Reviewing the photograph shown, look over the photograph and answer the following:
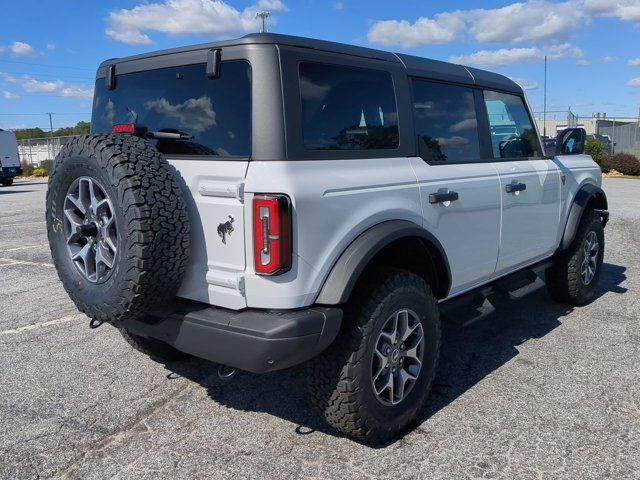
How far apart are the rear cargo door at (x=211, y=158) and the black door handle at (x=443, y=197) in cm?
119

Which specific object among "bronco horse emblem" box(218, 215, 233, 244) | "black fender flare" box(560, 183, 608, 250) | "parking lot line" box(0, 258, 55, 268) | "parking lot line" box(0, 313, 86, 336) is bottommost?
"parking lot line" box(0, 313, 86, 336)

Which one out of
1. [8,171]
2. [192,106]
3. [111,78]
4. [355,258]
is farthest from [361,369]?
[8,171]

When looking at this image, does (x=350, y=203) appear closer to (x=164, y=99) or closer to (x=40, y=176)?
(x=164, y=99)

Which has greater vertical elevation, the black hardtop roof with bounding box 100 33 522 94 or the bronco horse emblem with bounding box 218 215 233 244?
the black hardtop roof with bounding box 100 33 522 94

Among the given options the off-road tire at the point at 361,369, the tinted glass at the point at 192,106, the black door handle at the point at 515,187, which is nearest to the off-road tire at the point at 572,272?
the black door handle at the point at 515,187

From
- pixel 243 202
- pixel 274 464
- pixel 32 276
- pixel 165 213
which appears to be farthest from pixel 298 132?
pixel 32 276

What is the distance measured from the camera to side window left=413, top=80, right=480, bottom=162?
3516mm

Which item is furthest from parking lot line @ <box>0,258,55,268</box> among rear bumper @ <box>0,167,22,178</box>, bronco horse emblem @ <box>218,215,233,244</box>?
rear bumper @ <box>0,167,22,178</box>

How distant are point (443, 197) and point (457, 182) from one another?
26 cm

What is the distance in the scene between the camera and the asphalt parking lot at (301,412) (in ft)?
9.34

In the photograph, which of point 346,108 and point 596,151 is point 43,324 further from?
point 596,151

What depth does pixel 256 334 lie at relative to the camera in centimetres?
256

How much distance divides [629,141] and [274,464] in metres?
34.9

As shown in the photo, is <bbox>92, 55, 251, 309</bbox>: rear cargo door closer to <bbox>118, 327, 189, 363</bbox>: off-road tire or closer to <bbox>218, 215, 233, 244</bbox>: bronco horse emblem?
<bbox>218, 215, 233, 244</bbox>: bronco horse emblem
